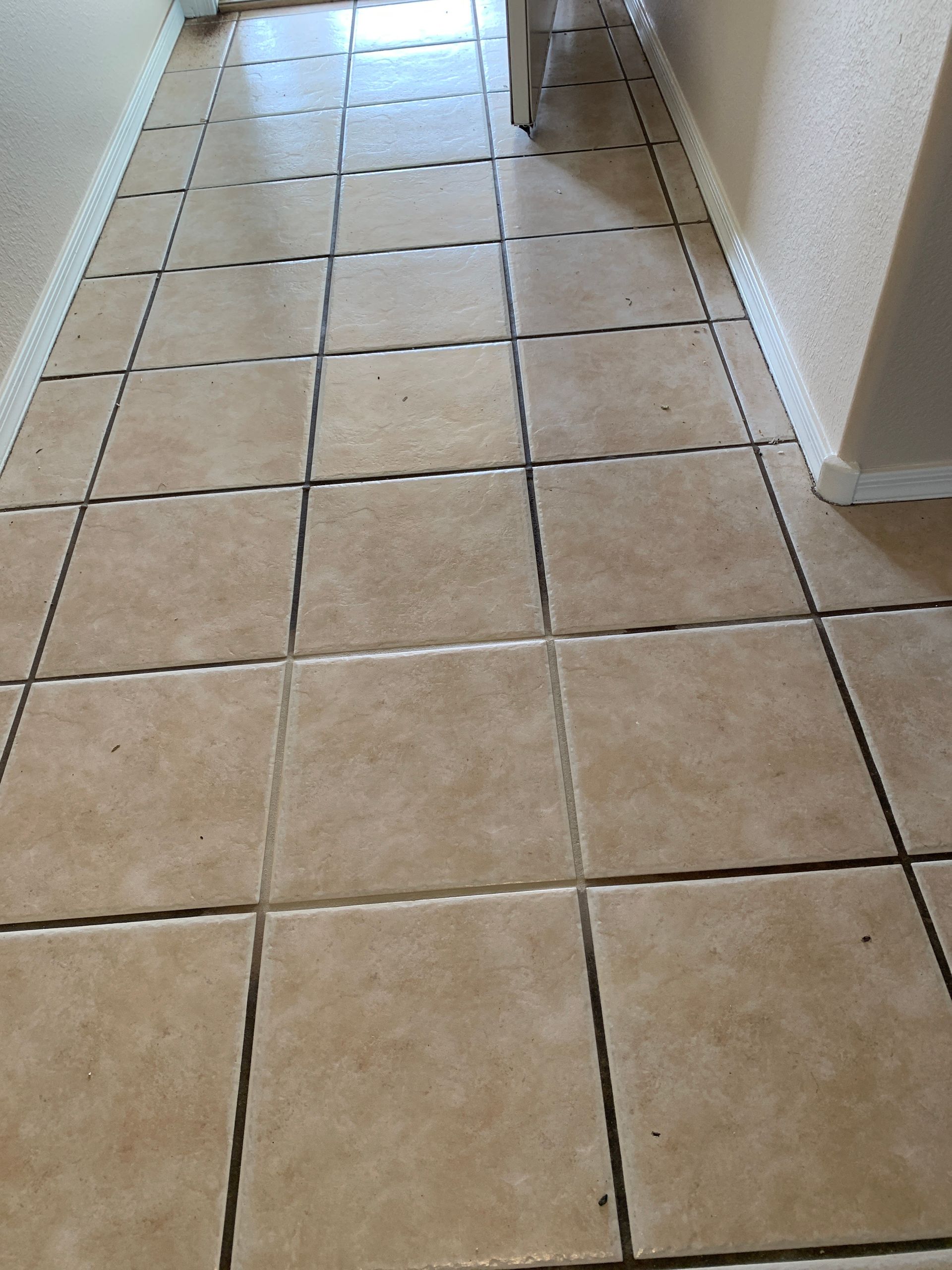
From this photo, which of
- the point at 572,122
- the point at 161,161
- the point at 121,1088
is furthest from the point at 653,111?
the point at 121,1088

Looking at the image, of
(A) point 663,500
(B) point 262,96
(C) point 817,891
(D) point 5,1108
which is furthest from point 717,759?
(B) point 262,96

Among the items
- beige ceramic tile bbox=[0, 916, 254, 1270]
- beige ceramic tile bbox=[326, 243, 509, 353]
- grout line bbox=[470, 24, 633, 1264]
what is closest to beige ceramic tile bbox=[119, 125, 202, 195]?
beige ceramic tile bbox=[326, 243, 509, 353]

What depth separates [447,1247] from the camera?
73cm

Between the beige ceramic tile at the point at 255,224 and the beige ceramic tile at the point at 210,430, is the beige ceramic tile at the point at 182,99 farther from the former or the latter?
the beige ceramic tile at the point at 210,430

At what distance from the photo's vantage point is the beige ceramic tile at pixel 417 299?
5.18 feet

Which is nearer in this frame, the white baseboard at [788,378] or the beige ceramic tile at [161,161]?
the white baseboard at [788,378]

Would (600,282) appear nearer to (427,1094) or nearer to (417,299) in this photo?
(417,299)

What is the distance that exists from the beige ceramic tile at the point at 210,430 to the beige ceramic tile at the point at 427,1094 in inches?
28.4

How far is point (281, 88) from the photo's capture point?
2314 millimetres

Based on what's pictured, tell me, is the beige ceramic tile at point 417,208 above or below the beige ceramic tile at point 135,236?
above

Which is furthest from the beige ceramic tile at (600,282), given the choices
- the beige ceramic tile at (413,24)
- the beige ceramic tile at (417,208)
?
the beige ceramic tile at (413,24)

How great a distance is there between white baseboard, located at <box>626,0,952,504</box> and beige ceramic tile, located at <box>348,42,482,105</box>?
0.57m

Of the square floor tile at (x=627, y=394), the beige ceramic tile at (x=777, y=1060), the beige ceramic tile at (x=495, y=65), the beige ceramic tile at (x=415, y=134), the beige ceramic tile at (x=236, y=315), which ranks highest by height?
the beige ceramic tile at (x=495, y=65)

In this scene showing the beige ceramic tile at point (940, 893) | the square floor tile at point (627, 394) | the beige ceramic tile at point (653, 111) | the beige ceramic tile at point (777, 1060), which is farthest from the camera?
the beige ceramic tile at point (653, 111)
